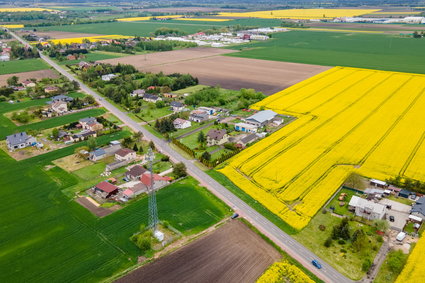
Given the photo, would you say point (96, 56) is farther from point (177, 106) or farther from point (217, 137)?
point (217, 137)

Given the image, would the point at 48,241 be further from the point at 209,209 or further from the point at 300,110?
the point at 300,110

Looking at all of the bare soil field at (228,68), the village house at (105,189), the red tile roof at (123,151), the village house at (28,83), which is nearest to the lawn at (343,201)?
the village house at (105,189)

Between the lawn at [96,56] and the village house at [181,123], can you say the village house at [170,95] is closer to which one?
the village house at [181,123]

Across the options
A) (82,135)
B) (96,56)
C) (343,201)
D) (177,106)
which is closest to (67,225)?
(82,135)

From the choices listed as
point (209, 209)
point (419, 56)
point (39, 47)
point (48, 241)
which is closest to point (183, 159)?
point (209, 209)

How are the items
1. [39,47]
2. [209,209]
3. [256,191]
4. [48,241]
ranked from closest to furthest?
[48,241]
[209,209]
[256,191]
[39,47]

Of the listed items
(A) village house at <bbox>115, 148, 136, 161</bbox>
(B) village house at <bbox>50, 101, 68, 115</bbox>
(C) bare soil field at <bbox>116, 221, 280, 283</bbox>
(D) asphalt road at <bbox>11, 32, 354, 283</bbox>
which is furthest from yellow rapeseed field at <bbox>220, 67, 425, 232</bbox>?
(B) village house at <bbox>50, 101, 68, 115</bbox>

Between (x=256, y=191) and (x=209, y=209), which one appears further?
(x=256, y=191)
